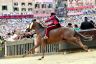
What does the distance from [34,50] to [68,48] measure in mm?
1467

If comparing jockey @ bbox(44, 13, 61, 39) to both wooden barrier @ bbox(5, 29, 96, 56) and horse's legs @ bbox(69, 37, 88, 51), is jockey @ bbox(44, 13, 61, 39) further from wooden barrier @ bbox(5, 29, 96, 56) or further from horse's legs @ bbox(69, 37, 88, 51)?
wooden barrier @ bbox(5, 29, 96, 56)

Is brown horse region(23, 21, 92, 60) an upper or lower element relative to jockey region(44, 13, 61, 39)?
lower

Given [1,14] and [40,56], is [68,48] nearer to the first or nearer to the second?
[40,56]

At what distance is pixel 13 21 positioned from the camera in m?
109

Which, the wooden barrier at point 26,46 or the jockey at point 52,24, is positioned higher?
the jockey at point 52,24

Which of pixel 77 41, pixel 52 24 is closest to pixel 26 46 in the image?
pixel 77 41

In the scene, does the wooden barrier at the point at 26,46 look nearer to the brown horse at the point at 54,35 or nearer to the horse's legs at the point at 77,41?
the horse's legs at the point at 77,41

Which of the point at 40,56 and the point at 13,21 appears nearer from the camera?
the point at 40,56

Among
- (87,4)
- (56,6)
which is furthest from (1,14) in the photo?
(87,4)

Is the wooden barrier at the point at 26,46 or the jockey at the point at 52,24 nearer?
the jockey at the point at 52,24

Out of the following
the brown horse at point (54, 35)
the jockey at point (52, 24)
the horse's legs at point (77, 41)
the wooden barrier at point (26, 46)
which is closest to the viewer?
the jockey at point (52, 24)

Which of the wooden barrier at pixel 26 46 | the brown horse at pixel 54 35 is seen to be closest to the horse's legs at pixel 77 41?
the brown horse at pixel 54 35

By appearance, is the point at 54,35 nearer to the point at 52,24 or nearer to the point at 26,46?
the point at 52,24

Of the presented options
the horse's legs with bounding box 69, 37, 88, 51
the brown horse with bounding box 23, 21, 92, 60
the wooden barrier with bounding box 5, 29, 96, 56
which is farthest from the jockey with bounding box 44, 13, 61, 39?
the wooden barrier with bounding box 5, 29, 96, 56
